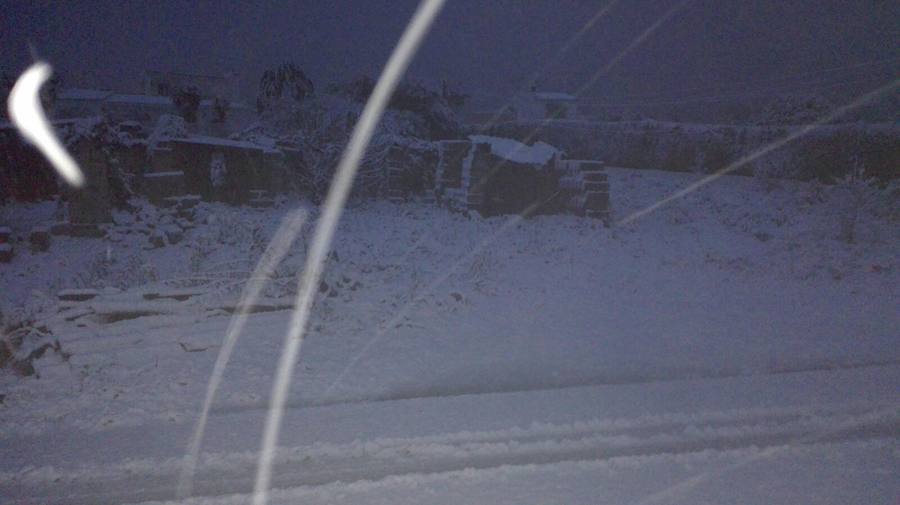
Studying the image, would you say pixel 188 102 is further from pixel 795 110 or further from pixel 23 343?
pixel 795 110

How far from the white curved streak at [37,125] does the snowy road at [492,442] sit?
24.4ft

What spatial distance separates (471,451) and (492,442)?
0.20m

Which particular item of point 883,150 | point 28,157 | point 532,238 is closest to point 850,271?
point 532,238

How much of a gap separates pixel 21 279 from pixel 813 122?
19041 mm

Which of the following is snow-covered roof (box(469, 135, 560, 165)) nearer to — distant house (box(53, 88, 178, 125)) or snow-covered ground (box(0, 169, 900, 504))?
snow-covered ground (box(0, 169, 900, 504))

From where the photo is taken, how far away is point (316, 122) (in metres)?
15.0

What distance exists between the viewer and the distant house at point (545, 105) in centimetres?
3553

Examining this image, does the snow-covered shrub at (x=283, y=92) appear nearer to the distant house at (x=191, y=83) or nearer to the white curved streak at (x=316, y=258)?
the white curved streak at (x=316, y=258)

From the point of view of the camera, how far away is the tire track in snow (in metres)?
3.29

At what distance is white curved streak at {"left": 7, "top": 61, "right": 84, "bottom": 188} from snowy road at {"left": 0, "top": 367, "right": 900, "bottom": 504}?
7.44m

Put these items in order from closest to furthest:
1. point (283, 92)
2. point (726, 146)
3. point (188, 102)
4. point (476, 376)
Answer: point (476, 376)
point (726, 146)
point (283, 92)
point (188, 102)

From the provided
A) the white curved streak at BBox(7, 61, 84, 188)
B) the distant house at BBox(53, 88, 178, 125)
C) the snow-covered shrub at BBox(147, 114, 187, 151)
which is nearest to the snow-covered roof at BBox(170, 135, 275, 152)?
the snow-covered shrub at BBox(147, 114, 187, 151)

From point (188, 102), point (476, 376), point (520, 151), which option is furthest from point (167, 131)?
point (188, 102)

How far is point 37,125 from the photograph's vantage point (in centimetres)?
1068
